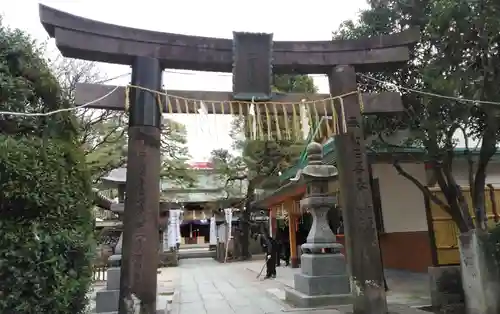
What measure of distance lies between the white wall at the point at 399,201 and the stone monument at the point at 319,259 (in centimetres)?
323

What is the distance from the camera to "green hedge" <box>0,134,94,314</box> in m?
4.12

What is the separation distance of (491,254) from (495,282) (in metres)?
0.45

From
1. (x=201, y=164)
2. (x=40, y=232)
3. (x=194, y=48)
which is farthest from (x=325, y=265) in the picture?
(x=201, y=164)

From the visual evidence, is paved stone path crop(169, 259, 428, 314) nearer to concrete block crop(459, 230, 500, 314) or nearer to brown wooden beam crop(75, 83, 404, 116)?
concrete block crop(459, 230, 500, 314)

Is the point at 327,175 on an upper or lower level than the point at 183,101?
lower

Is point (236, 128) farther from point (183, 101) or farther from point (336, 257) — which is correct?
→ point (183, 101)

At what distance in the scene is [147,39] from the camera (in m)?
6.27

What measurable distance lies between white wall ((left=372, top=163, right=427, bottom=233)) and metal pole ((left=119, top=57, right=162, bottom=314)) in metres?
8.15

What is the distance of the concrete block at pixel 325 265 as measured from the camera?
29.3ft

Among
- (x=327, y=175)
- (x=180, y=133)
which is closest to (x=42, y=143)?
(x=327, y=175)

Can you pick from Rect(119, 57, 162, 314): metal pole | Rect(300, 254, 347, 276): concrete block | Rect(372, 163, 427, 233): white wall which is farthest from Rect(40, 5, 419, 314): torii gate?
Rect(372, 163, 427, 233): white wall

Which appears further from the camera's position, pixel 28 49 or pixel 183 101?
pixel 183 101

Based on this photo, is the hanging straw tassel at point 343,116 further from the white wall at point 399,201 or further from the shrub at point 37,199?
the white wall at point 399,201

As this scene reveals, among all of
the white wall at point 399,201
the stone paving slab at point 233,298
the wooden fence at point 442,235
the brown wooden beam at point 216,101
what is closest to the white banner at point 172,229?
the stone paving slab at point 233,298
